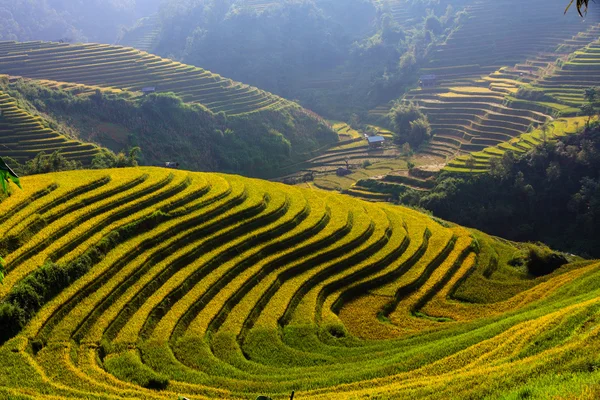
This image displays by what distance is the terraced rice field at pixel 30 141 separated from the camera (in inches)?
1613

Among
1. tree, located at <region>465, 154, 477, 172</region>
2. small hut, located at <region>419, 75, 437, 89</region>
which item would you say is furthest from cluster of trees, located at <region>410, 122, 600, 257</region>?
small hut, located at <region>419, 75, 437, 89</region>

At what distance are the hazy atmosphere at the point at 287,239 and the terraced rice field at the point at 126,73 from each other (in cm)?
35

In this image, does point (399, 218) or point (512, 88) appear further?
point (512, 88)

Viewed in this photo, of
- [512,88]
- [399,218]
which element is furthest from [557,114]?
[399,218]

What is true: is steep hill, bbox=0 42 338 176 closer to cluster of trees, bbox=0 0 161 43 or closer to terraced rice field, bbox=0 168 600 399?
terraced rice field, bbox=0 168 600 399

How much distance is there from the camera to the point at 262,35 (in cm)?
10425

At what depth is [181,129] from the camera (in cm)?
5938

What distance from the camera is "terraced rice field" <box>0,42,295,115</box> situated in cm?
6575

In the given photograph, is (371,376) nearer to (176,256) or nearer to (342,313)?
(342,313)

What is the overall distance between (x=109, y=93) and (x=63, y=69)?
39.2 ft

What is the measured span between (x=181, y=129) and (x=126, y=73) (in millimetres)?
15084

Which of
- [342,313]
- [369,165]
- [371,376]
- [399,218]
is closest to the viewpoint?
[371,376]

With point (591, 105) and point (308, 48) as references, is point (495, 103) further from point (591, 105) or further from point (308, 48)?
point (308, 48)

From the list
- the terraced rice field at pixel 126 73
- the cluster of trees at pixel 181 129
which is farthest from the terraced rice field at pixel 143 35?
the cluster of trees at pixel 181 129
